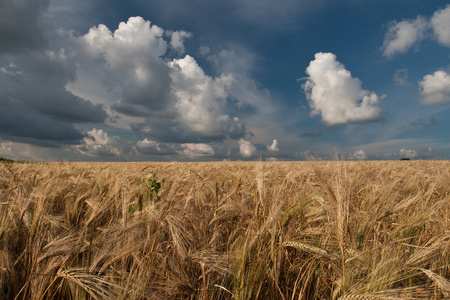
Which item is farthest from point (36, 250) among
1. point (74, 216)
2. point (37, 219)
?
point (74, 216)

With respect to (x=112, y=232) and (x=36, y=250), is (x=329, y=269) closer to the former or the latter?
(x=112, y=232)

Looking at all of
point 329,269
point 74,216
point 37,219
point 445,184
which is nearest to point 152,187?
point 74,216

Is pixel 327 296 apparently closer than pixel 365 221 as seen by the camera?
Yes

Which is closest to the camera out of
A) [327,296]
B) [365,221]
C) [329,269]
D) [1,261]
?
[1,261]

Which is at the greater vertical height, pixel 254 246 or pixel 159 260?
pixel 254 246

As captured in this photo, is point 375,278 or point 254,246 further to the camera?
point 254,246

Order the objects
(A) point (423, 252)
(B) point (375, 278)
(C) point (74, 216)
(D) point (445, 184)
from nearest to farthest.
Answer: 1. (B) point (375, 278)
2. (A) point (423, 252)
3. (C) point (74, 216)
4. (D) point (445, 184)

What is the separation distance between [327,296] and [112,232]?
1314 mm

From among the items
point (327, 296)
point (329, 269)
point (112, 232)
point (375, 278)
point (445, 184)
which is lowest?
point (327, 296)

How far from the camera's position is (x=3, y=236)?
4.97 ft

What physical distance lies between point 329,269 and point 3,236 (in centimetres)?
197

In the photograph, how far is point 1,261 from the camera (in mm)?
1433

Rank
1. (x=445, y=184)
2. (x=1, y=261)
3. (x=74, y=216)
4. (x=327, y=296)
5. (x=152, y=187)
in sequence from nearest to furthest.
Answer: (x=1, y=261)
(x=327, y=296)
(x=74, y=216)
(x=152, y=187)
(x=445, y=184)

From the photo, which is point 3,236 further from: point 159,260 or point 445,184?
point 445,184
